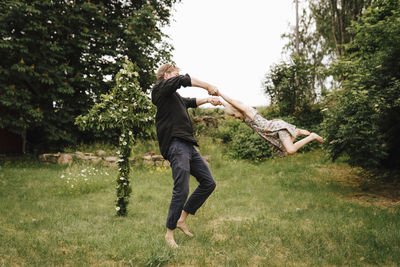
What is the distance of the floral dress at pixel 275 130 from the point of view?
4434mm

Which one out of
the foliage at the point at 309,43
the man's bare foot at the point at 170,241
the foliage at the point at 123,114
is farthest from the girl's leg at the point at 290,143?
the foliage at the point at 309,43

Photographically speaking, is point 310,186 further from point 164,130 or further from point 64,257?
point 64,257

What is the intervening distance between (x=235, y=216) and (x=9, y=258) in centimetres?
358

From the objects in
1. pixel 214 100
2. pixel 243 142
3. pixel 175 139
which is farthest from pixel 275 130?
pixel 243 142

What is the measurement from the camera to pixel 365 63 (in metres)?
7.55

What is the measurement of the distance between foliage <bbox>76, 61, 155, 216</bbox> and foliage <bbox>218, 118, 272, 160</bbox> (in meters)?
6.55

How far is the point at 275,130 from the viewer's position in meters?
4.46

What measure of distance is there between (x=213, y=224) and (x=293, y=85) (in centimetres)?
927

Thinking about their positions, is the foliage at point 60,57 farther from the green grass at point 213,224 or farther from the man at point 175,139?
the man at point 175,139

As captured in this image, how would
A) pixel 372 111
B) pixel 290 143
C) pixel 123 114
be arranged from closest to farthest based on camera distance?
1. pixel 290 143
2. pixel 123 114
3. pixel 372 111

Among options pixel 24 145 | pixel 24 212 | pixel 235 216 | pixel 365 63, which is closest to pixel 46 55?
pixel 24 145

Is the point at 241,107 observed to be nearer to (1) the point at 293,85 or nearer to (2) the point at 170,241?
(2) the point at 170,241

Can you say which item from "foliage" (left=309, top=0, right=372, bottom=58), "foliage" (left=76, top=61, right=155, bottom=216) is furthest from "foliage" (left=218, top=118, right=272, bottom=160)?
"foliage" (left=76, top=61, right=155, bottom=216)

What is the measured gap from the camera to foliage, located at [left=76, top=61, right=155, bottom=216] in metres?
5.76
